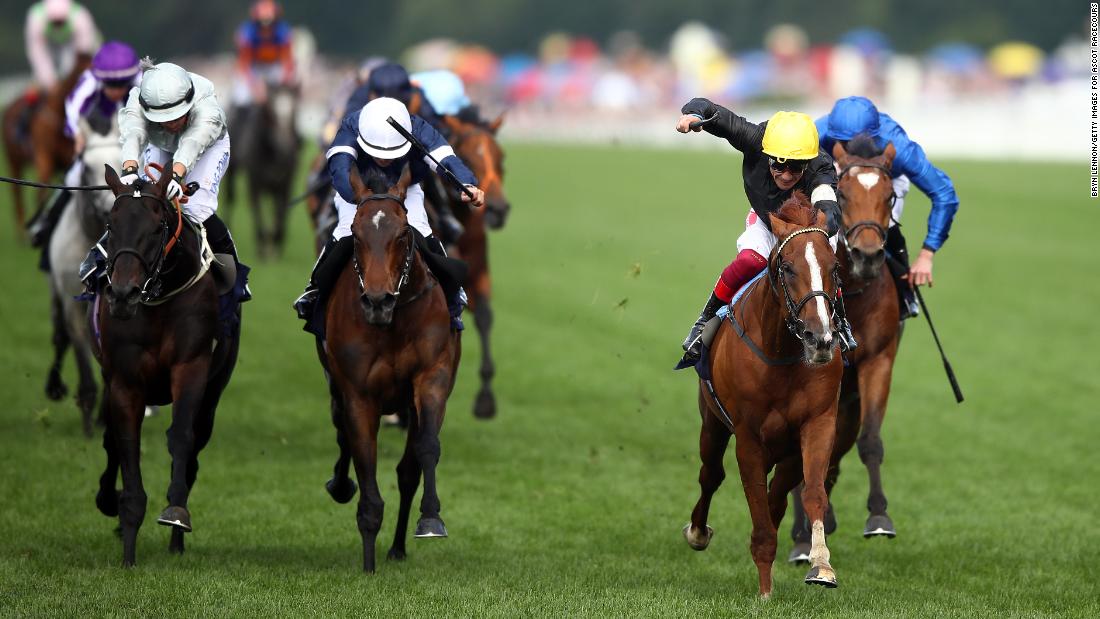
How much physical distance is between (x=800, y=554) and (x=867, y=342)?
1.20 metres

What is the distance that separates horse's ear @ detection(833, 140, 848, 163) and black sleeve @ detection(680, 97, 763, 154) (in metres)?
0.78

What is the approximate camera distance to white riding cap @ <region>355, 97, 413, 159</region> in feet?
28.2

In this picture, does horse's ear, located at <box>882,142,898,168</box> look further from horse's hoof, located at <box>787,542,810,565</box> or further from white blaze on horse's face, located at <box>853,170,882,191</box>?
horse's hoof, located at <box>787,542,810,565</box>

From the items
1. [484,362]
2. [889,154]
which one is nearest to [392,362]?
[889,154]

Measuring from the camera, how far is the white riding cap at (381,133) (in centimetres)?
859

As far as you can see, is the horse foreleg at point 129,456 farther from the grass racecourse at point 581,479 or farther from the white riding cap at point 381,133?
the white riding cap at point 381,133

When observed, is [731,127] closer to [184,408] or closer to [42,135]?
[184,408]

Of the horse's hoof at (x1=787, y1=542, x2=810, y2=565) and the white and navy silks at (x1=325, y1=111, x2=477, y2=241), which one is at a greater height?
the white and navy silks at (x1=325, y1=111, x2=477, y2=241)

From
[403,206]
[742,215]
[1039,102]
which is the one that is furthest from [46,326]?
[1039,102]

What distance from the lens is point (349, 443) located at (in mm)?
8969

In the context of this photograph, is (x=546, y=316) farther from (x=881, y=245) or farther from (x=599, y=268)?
(x=881, y=245)

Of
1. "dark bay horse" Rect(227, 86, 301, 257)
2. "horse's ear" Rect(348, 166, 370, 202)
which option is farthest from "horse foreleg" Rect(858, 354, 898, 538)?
"dark bay horse" Rect(227, 86, 301, 257)

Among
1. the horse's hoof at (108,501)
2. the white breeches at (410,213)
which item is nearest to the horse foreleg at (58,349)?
the horse's hoof at (108,501)

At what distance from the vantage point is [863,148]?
912 cm
